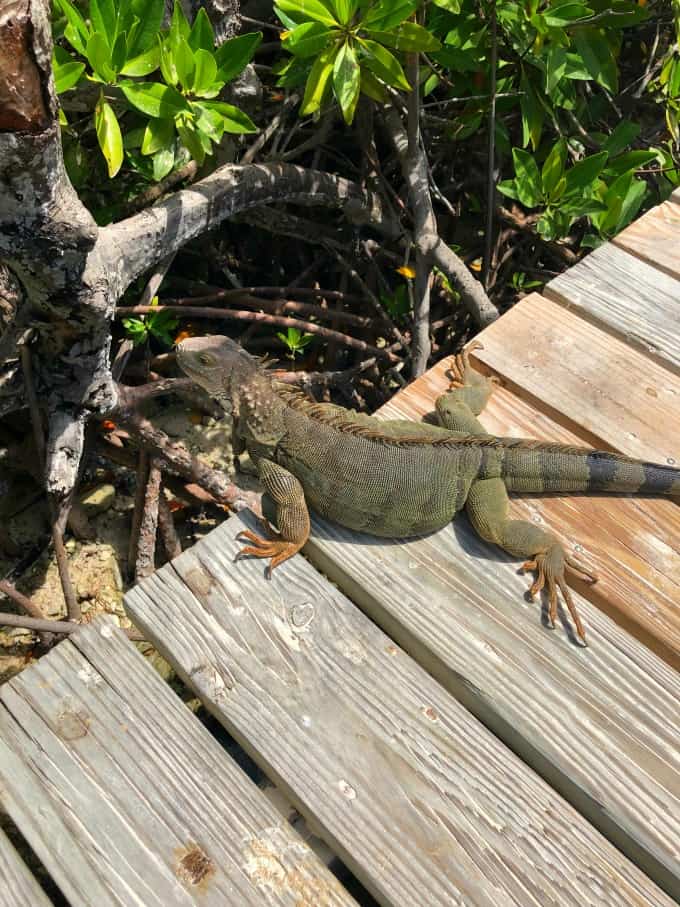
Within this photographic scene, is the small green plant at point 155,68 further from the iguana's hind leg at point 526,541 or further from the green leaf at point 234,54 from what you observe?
the iguana's hind leg at point 526,541

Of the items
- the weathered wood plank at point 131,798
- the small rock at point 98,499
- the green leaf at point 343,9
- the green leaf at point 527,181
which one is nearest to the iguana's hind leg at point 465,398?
the green leaf at point 527,181

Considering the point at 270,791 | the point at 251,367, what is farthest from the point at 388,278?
the point at 270,791

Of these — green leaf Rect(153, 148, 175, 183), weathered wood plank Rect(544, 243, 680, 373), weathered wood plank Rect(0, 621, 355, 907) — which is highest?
green leaf Rect(153, 148, 175, 183)

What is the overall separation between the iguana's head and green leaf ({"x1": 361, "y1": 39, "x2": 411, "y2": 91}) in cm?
97

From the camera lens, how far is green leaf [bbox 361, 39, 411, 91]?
7.08 ft

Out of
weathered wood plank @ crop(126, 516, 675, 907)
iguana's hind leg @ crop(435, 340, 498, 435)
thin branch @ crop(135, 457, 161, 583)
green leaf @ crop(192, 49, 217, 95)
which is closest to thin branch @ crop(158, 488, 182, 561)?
thin branch @ crop(135, 457, 161, 583)

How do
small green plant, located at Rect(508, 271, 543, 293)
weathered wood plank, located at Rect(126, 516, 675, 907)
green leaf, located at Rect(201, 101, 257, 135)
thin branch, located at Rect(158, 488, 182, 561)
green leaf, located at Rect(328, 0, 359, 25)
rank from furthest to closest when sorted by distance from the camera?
small green plant, located at Rect(508, 271, 543, 293) < thin branch, located at Rect(158, 488, 182, 561) < green leaf, located at Rect(201, 101, 257, 135) < green leaf, located at Rect(328, 0, 359, 25) < weathered wood plank, located at Rect(126, 516, 675, 907)

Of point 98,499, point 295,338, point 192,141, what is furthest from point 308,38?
point 98,499

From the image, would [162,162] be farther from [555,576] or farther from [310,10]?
[555,576]

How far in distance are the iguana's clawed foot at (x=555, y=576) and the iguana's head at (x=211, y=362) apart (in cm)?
112

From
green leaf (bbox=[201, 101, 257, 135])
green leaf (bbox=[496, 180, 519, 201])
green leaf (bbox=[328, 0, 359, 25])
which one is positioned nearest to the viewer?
green leaf (bbox=[328, 0, 359, 25])

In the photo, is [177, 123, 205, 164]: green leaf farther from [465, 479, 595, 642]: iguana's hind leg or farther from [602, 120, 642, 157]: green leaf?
[602, 120, 642, 157]: green leaf

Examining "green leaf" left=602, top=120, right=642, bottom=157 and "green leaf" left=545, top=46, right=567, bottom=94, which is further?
"green leaf" left=602, top=120, right=642, bottom=157

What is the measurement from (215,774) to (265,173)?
216 centimetres
